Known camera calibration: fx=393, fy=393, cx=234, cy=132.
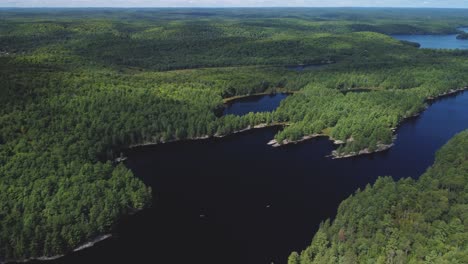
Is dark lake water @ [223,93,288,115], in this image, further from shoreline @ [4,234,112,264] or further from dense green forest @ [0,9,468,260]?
shoreline @ [4,234,112,264]

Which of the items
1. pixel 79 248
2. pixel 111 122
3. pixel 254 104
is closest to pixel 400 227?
pixel 79 248

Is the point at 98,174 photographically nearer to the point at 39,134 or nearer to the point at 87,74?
the point at 39,134

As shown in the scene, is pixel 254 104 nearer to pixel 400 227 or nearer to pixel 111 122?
pixel 111 122

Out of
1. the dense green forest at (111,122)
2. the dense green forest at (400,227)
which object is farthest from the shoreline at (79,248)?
the dense green forest at (400,227)

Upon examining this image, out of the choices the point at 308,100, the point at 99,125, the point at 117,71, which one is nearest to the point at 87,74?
the point at 117,71

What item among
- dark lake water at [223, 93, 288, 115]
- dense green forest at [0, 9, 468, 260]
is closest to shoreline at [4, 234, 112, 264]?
dense green forest at [0, 9, 468, 260]
